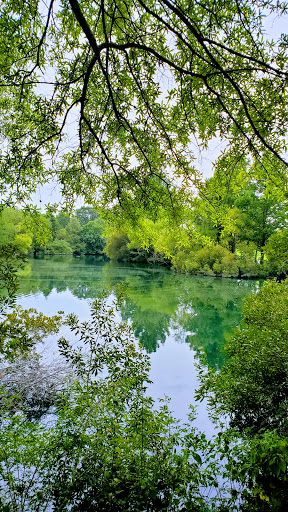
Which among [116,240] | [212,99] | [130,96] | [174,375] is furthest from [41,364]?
[116,240]

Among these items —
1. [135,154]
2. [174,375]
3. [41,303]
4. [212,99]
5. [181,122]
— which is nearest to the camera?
[212,99]

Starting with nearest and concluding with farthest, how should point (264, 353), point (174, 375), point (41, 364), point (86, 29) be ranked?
point (86, 29) < point (264, 353) < point (41, 364) < point (174, 375)

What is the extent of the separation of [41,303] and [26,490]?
37.0 ft

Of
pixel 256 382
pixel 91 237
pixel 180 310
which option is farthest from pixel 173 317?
pixel 91 237

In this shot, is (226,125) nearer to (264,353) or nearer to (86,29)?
(86,29)

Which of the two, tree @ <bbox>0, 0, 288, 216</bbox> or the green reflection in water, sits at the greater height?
tree @ <bbox>0, 0, 288, 216</bbox>

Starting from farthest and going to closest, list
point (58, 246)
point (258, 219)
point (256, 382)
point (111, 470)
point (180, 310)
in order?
point (58, 246) → point (258, 219) → point (180, 310) → point (256, 382) → point (111, 470)

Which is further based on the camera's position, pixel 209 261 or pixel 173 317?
pixel 209 261

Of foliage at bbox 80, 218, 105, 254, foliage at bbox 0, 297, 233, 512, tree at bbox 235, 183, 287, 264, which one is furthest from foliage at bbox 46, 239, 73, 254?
foliage at bbox 0, 297, 233, 512

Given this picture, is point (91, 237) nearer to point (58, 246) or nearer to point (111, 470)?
point (58, 246)

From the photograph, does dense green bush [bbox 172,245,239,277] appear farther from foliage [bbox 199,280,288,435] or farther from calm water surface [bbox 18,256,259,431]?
foliage [bbox 199,280,288,435]

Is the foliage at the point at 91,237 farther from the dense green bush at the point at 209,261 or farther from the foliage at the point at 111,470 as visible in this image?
the foliage at the point at 111,470

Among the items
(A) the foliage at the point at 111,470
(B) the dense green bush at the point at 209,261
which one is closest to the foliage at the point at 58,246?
(B) the dense green bush at the point at 209,261

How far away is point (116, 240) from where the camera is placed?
43.8 metres
